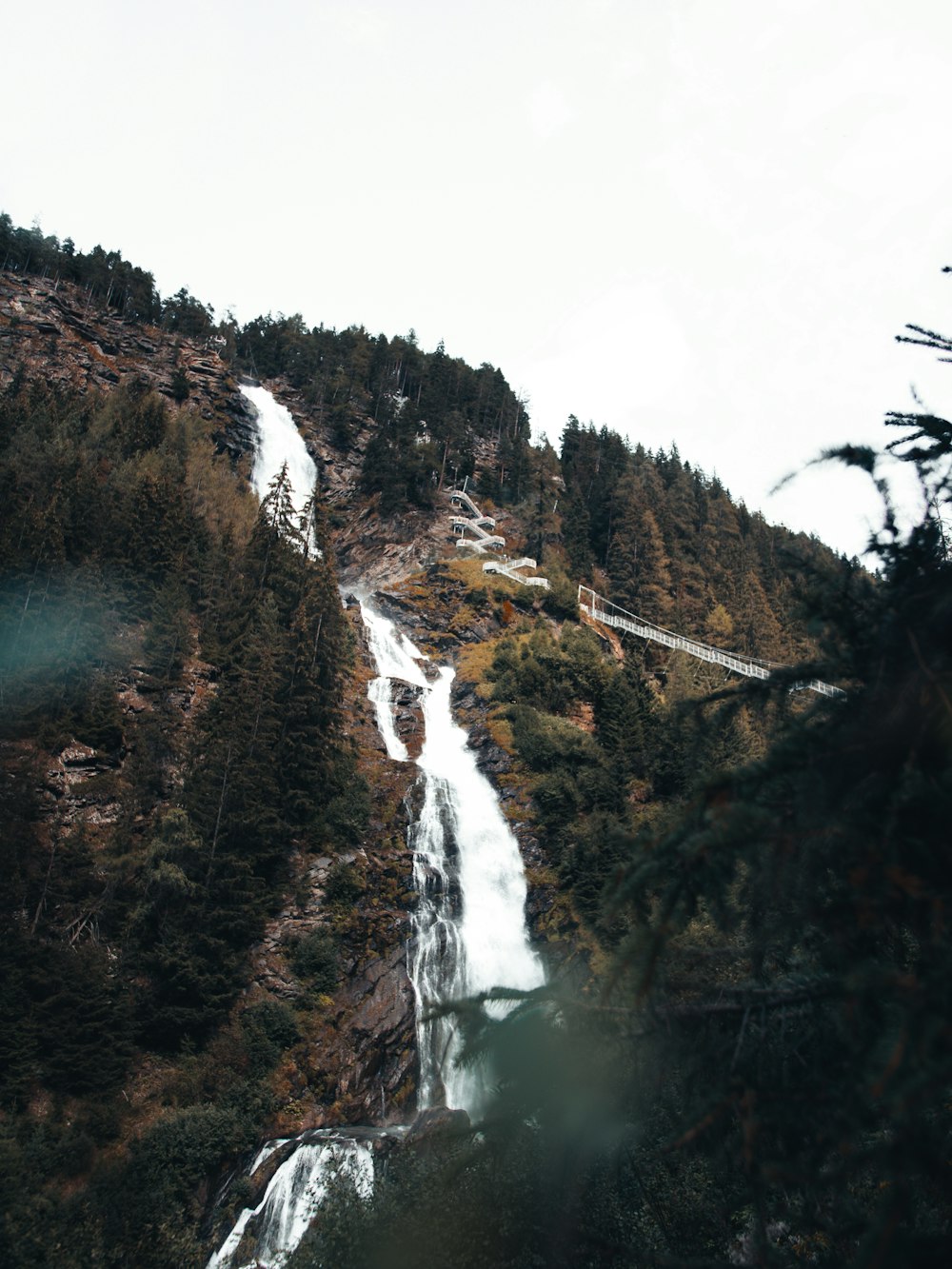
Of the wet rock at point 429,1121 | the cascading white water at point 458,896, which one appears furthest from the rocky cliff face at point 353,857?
the wet rock at point 429,1121

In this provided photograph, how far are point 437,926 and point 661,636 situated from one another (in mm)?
30712

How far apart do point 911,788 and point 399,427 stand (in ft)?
242

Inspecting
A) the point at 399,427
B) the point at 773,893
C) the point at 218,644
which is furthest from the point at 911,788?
the point at 399,427

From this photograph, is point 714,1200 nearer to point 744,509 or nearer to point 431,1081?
point 431,1081

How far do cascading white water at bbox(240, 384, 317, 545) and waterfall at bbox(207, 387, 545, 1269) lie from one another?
2731 cm

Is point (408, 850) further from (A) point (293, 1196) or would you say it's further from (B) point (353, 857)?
(A) point (293, 1196)

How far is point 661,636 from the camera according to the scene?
52375mm

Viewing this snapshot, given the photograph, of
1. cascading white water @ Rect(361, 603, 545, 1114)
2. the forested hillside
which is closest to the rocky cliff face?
the forested hillside

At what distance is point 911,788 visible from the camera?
337cm

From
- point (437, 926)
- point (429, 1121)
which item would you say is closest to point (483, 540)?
point (437, 926)

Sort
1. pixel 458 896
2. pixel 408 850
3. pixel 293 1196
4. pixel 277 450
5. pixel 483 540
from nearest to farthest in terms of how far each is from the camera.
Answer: pixel 293 1196 → pixel 458 896 → pixel 408 850 → pixel 483 540 → pixel 277 450

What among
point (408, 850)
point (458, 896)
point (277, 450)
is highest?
point (277, 450)

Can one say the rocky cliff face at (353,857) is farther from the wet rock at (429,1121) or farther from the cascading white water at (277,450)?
the cascading white water at (277,450)

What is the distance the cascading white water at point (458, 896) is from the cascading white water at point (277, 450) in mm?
36787
